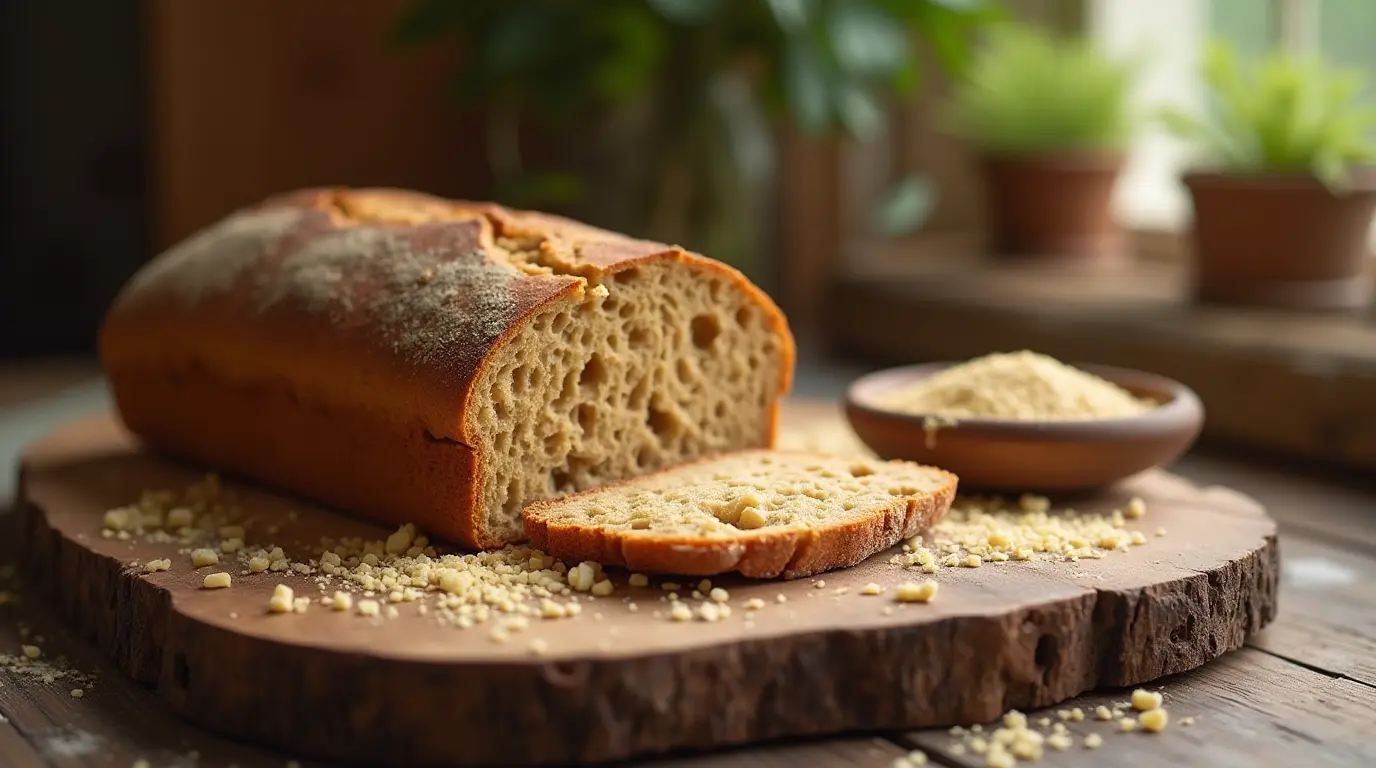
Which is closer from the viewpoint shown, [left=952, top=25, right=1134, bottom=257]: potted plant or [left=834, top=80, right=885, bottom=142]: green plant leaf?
[left=834, top=80, right=885, bottom=142]: green plant leaf

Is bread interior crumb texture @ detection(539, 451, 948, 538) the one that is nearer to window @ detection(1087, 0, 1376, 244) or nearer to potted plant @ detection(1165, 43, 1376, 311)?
potted plant @ detection(1165, 43, 1376, 311)

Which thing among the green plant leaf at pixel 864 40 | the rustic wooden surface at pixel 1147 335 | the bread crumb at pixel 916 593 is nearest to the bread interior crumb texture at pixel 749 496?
the bread crumb at pixel 916 593

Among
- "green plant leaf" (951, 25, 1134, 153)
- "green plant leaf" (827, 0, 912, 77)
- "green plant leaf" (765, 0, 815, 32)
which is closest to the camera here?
"green plant leaf" (765, 0, 815, 32)

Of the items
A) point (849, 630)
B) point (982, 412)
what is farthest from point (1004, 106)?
point (849, 630)

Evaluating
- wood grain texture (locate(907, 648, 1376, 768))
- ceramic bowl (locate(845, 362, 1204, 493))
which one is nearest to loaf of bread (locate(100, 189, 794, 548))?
ceramic bowl (locate(845, 362, 1204, 493))

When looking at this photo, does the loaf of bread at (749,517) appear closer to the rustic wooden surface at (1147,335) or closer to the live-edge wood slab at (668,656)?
the live-edge wood slab at (668,656)

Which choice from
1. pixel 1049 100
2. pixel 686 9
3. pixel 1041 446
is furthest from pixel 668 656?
pixel 1049 100
